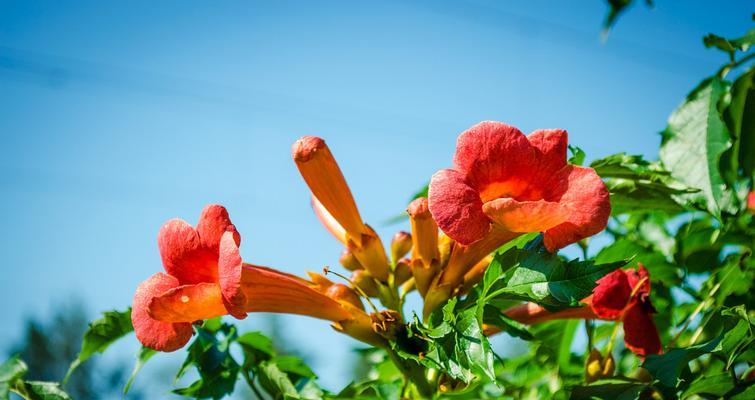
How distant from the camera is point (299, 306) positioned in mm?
2223

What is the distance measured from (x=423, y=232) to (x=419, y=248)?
71 mm

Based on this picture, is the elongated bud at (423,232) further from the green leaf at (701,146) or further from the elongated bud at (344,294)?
the green leaf at (701,146)

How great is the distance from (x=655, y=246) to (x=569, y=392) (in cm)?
160

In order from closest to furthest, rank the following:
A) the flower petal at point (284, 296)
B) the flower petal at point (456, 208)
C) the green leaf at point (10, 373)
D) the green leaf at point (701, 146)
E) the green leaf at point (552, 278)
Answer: the green leaf at point (552, 278)
the flower petal at point (456, 208)
the flower petal at point (284, 296)
the green leaf at point (701, 146)
the green leaf at point (10, 373)

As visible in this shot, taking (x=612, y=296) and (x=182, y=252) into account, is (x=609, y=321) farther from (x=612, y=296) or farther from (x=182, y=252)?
(x=182, y=252)

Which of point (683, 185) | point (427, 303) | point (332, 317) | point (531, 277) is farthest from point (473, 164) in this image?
point (683, 185)

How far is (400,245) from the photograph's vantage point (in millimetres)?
2461

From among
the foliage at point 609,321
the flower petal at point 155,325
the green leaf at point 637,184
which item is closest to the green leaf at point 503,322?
the foliage at point 609,321

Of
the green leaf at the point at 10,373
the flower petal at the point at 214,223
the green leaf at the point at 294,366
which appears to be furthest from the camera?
the green leaf at the point at 294,366

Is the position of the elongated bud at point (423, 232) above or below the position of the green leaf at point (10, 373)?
above

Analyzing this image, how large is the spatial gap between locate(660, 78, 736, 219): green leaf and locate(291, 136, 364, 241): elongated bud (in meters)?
1.18

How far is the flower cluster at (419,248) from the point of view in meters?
1.78

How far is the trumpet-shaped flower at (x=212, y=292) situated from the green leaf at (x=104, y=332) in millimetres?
547

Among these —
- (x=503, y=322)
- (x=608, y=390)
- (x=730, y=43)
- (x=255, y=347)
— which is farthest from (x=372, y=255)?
(x=730, y=43)
